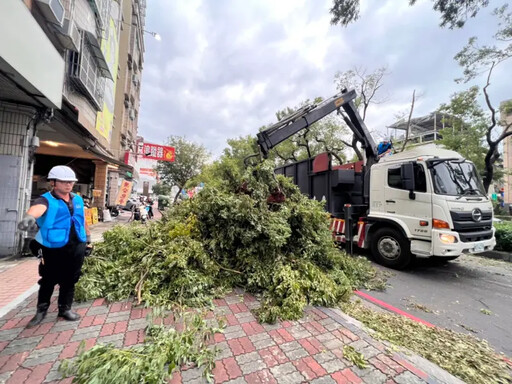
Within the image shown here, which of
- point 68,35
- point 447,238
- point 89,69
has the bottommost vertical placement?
point 447,238

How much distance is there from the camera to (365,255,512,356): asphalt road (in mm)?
3131

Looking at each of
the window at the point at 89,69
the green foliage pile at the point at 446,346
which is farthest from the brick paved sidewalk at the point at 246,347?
the window at the point at 89,69

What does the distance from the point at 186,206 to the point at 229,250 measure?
1.50 m

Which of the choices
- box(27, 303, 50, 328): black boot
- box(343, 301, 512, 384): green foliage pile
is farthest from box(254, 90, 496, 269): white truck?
box(27, 303, 50, 328): black boot

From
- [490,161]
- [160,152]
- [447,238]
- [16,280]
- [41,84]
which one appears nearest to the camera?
[16,280]

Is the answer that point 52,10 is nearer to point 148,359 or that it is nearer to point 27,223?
point 27,223

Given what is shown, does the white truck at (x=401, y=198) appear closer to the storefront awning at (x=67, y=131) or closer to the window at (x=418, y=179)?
the window at (x=418, y=179)

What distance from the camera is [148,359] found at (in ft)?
6.20

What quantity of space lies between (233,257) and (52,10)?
7.03 m

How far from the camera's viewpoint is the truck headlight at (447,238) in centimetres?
448

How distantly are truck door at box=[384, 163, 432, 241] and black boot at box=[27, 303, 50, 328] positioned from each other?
6391 mm

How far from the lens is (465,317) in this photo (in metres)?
3.37

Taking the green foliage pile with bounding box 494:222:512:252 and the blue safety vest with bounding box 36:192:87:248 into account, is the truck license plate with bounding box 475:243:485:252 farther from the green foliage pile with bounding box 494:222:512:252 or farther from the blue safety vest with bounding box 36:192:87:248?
the blue safety vest with bounding box 36:192:87:248

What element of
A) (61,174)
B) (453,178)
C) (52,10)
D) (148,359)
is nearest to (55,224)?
(61,174)
